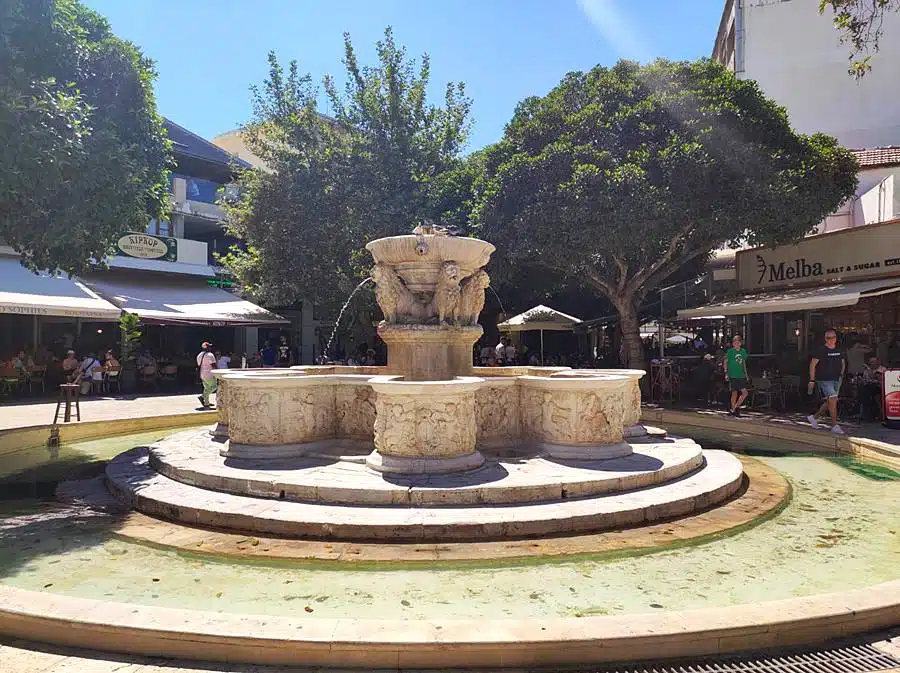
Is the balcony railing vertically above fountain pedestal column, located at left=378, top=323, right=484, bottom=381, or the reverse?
the balcony railing

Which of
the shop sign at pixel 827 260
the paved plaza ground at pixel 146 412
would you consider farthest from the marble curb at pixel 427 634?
the shop sign at pixel 827 260

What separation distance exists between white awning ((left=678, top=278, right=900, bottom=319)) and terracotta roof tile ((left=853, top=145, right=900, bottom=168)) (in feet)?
16.9

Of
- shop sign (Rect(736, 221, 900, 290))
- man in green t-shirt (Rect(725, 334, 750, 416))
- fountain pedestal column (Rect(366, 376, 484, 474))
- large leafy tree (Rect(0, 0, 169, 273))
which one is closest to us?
fountain pedestal column (Rect(366, 376, 484, 474))

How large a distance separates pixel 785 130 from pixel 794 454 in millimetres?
8631

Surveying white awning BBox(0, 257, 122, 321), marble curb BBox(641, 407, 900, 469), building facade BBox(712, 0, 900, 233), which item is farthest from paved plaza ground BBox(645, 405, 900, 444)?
white awning BBox(0, 257, 122, 321)

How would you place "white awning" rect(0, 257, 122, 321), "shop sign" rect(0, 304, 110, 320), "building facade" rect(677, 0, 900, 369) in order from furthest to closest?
1. "white awning" rect(0, 257, 122, 321)
2. "shop sign" rect(0, 304, 110, 320)
3. "building facade" rect(677, 0, 900, 369)

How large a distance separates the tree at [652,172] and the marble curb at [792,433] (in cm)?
410

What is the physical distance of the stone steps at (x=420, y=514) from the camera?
14.9 feet

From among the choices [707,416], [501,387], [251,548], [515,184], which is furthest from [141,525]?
[515,184]

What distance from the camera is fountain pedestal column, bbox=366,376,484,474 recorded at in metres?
5.52

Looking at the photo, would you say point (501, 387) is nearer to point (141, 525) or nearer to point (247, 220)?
point (141, 525)

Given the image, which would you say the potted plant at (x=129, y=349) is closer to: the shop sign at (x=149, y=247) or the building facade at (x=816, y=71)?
the shop sign at (x=149, y=247)

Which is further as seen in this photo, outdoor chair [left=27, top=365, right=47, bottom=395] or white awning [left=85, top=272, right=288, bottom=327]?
white awning [left=85, top=272, right=288, bottom=327]

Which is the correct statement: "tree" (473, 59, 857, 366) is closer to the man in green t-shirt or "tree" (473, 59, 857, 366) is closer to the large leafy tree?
the man in green t-shirt
